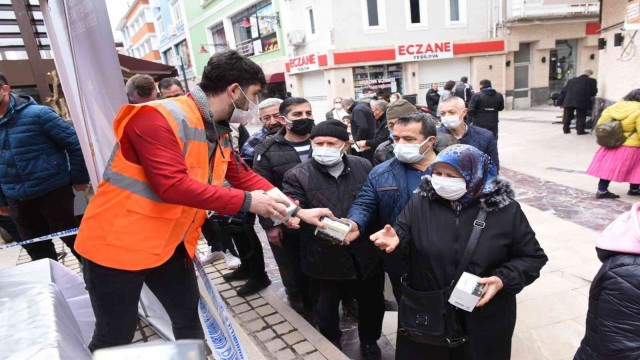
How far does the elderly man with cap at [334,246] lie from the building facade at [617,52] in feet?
28.1

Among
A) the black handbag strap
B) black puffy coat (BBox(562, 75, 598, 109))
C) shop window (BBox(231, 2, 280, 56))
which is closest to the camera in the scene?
the black handbag strap

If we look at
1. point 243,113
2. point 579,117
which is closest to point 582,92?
point 579,117

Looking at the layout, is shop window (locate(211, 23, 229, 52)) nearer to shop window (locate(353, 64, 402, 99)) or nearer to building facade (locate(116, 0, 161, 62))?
shop window (locate(353, 64, 402, 99))

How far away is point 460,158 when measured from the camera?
6.52 feet

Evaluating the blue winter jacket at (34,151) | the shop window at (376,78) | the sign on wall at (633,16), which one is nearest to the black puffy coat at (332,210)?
the blue winter jacket at (34,151)

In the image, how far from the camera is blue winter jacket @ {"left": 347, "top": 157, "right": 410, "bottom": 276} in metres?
2.54

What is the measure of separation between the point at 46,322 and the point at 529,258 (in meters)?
1.97

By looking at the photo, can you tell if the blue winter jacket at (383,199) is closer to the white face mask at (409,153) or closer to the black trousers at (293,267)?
the white face mask at (409,153)

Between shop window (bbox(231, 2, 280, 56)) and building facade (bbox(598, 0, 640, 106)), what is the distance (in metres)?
15.8

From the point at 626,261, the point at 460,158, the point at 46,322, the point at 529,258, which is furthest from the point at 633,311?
the point at 46,322

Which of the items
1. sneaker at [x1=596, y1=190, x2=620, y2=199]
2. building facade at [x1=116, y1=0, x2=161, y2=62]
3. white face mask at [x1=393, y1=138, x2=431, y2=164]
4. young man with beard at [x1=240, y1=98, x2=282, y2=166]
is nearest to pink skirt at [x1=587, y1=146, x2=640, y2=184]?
sneaker at [x1=596, y1=190, x2=620, y2=199]

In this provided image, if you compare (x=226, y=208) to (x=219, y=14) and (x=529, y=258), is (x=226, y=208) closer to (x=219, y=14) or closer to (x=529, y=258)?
(x=529, y=258)

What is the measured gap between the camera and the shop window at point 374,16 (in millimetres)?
18400

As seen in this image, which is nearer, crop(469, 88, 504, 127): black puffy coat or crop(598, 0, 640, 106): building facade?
crop(469, 88, 504, 127): black puffy coat
